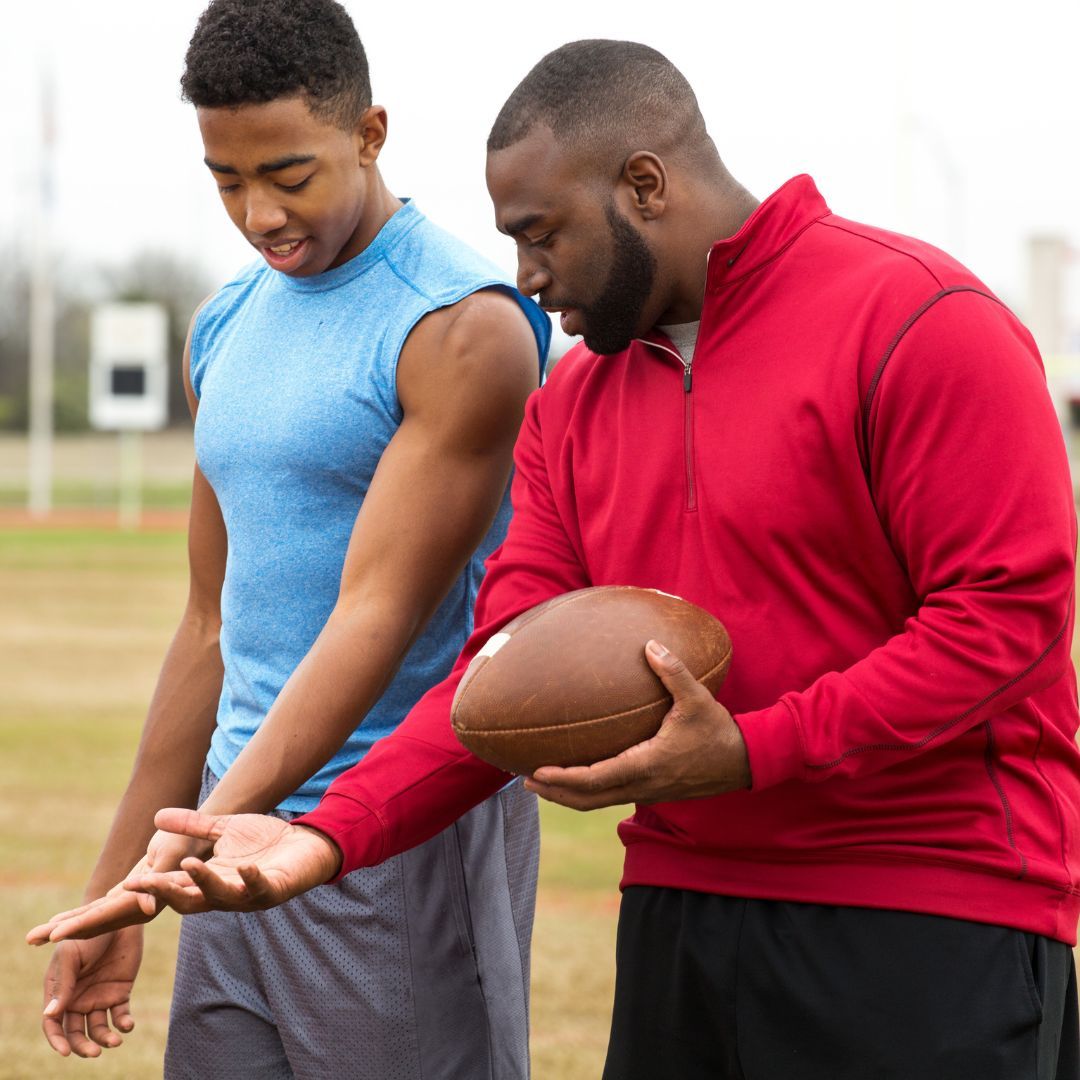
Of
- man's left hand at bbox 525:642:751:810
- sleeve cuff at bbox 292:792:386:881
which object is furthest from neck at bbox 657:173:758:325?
sleeve cuff at bbox 292:792:386:881

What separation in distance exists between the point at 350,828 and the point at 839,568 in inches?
30.9

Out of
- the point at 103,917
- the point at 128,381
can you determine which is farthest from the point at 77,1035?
the point at 128,381

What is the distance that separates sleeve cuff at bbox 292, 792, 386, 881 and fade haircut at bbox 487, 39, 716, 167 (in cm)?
97

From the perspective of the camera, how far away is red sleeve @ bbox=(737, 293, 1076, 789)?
2082 millimetres

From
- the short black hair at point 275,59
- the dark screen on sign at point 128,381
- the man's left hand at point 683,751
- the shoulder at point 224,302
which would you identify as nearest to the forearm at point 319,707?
the man's left hand at point 683,751

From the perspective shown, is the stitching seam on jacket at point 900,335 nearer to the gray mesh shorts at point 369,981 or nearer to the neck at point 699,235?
the neck at point 699,235

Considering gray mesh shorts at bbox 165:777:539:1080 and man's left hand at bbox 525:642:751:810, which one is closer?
man's left hand at bbox 525:642:751:810

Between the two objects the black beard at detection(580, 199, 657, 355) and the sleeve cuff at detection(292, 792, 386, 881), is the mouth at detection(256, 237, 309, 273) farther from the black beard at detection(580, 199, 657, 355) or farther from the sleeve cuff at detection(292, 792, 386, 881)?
the sleeve cuff at detection(292, 792, 386, 881)

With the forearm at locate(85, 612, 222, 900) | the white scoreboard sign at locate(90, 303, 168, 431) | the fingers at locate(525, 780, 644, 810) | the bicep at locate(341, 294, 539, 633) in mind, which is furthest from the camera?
the white scoreboard sign at locate(90, 303, 168, 431)

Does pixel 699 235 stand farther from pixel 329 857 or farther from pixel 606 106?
pixel 329 857

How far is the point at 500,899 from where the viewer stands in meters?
2.84

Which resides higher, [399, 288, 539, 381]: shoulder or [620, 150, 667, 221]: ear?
[620, 150, 667, 221]: ear

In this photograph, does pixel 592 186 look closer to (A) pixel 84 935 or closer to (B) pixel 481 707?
(B) pixel 481 707

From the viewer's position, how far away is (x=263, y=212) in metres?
2.64
